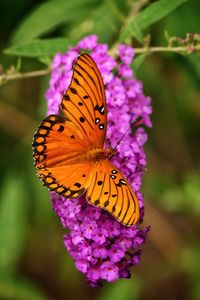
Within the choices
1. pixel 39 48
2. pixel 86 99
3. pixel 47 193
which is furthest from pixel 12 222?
pixel 86 99

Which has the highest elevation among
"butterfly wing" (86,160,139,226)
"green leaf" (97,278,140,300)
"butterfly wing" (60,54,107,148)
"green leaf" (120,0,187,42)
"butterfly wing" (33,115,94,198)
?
"green leaf" (120,0,187,42)

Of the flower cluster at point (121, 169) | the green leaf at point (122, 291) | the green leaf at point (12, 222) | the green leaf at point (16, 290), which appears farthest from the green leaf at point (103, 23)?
the green leaf at point (122, 291)

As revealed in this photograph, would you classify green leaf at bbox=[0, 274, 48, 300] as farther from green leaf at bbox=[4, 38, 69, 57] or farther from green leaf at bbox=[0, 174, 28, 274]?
green leaf at bbox=[4, 38, 69, 57]

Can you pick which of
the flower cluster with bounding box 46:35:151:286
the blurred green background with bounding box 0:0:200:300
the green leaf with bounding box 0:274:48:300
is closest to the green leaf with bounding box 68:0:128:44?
the blurred green background with bounding box 0:0:200:300

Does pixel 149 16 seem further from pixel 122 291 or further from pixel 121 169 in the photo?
pixel 122 291

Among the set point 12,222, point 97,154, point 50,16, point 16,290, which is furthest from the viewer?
point 12,222

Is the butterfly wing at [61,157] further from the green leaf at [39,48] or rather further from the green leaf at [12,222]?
the green leaf at [12,222]
